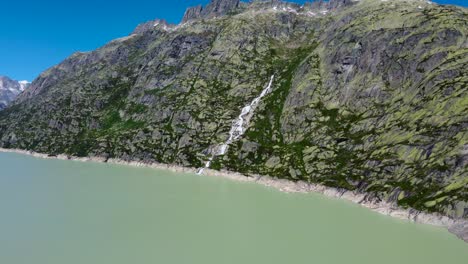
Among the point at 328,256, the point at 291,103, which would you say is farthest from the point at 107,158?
the point at 328,256

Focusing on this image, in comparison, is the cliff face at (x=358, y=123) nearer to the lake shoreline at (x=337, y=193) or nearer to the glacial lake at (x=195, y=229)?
the lake shoreline at (x=337, y=193)

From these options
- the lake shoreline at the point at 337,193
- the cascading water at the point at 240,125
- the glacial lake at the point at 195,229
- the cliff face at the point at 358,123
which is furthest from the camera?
the cascading water at the point at 240,125

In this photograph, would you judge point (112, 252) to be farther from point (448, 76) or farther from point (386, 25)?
point (386, 25)

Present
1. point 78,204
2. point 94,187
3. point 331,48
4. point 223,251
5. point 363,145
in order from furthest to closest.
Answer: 1. point 331,48
2. point 363,145
3. point 94,187
4. point 78,204
5. point 223,251

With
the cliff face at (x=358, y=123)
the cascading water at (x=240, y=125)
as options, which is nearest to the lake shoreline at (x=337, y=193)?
the cliff face at (x=358, y=123)

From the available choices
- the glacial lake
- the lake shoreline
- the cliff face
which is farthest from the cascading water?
the glacial lake

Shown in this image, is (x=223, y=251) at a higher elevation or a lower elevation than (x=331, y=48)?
lower

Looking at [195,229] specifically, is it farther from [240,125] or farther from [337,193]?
[240,125]
